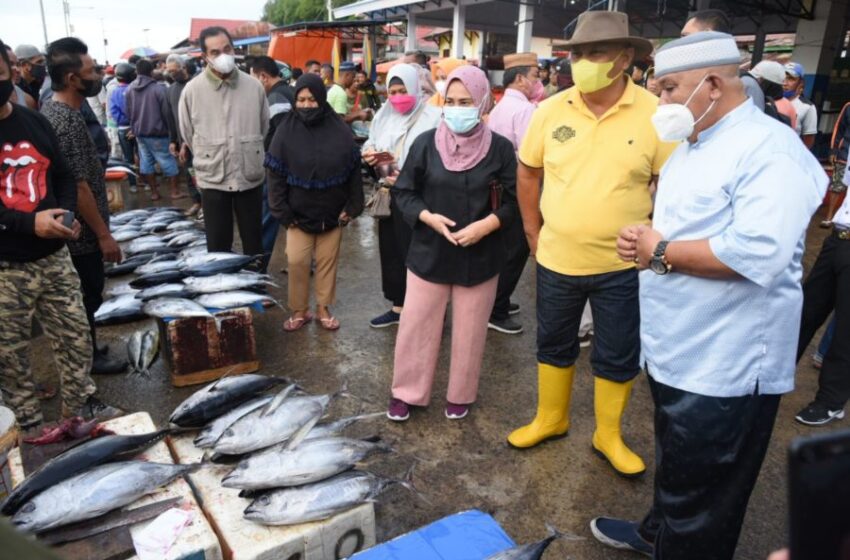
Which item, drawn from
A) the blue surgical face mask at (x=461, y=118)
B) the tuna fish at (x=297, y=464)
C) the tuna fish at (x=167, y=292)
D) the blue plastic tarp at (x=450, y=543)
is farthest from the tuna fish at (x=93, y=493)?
the blue surgical face mask at (x=461, y=118)

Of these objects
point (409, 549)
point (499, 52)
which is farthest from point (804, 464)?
point (499, 52)

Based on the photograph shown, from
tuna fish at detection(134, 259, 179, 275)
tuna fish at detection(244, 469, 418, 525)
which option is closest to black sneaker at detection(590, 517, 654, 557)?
tuna fish at detection(244, 469, 418, 525)

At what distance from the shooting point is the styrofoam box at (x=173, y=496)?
2.04 m

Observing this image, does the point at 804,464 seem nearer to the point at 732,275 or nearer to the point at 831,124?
the point at 732,275

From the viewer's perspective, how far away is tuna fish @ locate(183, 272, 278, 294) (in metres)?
4.19

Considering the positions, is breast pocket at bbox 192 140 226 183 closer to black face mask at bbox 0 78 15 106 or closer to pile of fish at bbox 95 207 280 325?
pile of fish at bbox 95 207 280 325

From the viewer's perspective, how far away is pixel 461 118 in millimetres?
3172

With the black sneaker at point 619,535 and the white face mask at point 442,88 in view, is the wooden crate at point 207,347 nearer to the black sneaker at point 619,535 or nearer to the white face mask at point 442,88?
the white face mask at point 442,88

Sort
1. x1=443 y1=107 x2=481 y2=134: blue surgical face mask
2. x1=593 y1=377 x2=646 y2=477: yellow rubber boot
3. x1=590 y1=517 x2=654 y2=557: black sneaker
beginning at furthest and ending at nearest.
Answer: x1=443 y1=107 x2=481 y2=134: blue surgical face mask → x1=593 y1=377 x2=646 y2=477: yellow rubber boot → x1=590 y1=517 x2=654 y2=557: black sneaker

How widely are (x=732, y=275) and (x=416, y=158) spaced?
1.95m

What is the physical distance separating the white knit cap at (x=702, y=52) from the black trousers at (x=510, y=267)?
285 cm

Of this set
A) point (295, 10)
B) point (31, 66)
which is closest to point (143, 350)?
point (31, 66)

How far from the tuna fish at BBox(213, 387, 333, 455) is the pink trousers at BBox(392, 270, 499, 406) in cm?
76

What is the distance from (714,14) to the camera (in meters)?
4.02
